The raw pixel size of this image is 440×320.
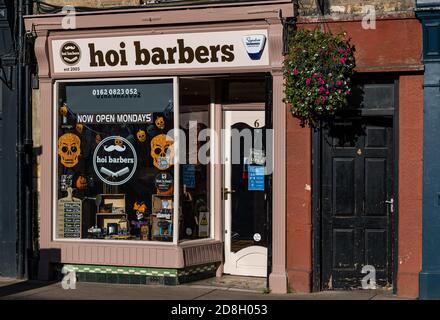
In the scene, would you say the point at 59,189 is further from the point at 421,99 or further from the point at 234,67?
the point at 421,99

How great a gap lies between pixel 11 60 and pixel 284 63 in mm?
4198

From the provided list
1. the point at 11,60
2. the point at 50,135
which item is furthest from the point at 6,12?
the point at 50,135

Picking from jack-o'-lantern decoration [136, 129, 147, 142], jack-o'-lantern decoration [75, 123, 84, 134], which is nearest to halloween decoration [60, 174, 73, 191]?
jack-o'-lantern decoration [75, 123, 84, 134]

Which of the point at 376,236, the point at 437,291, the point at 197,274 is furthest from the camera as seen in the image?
the point at 197,274

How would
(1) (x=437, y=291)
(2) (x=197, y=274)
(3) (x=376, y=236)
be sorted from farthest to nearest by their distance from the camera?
(2) (x=197, y=274) < (3) (x=376, y=236) < (1) (x=437, y=291)

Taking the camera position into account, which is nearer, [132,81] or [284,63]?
[284,63]

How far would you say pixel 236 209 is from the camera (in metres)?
11.7

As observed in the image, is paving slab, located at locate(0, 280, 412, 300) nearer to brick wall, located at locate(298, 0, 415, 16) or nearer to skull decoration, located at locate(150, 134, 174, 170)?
skull decoration, located at locate(150, 134, 174, 170)

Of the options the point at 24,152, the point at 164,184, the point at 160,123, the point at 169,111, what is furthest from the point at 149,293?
the point at 24,152

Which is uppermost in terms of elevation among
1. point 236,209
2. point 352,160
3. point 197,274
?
point 352,160

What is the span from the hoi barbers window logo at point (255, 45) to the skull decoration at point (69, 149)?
2.92 metres

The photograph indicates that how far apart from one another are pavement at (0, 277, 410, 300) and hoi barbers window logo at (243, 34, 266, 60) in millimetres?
3154

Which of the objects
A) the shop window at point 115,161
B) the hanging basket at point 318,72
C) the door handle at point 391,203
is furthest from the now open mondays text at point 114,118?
the door handle at point 391,203

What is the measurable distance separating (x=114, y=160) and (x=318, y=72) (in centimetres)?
339
